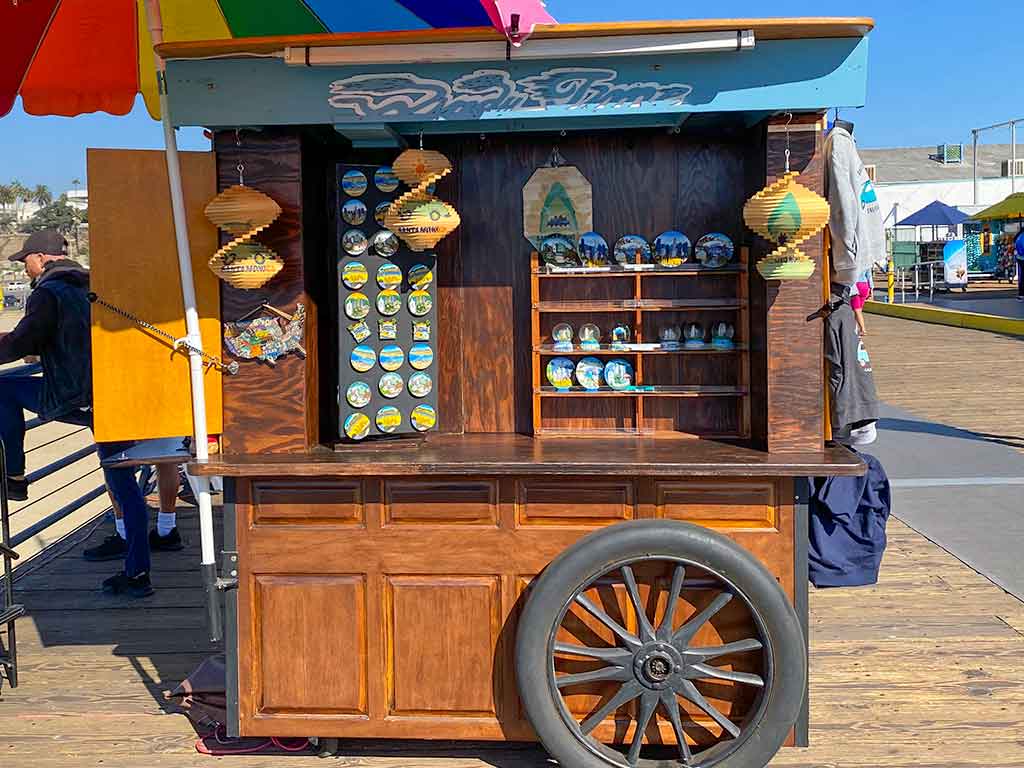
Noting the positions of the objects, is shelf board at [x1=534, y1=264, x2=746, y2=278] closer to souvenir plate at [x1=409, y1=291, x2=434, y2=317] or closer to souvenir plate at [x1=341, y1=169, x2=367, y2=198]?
souvenir plate at [x1=409, y1=291, x2=434, y2=317]

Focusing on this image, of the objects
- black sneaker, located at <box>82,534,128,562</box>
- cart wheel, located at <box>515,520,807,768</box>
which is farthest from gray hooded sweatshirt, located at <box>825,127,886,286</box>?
black sneaker, located at <box>82,534,128,562</box>

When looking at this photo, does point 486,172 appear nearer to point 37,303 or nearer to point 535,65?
point 535,65

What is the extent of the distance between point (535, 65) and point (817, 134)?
97 centimetres

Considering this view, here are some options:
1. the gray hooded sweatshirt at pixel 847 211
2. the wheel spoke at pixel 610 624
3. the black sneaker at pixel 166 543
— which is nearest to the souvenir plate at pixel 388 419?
the wheel spoke at pixel 610 624

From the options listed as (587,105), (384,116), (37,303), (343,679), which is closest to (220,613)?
(343,679)

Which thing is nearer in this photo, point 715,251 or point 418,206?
point 418,206

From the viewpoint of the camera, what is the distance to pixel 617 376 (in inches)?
161

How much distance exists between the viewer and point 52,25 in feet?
14.2

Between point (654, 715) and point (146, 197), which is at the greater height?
point (146, 197)

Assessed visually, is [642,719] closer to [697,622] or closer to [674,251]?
[697,622]

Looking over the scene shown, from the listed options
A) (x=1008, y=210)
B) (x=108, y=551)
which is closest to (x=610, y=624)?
(x=108, y=551)

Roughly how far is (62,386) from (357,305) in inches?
92.8

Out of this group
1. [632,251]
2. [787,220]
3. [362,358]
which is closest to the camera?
[787,220]

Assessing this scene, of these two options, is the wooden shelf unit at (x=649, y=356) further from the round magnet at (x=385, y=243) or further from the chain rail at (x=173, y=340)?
the chain rail at (x=173, y=340)
